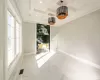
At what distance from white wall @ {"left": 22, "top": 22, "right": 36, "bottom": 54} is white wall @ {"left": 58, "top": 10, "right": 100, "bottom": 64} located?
9.47 feet

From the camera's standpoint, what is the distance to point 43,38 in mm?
6594

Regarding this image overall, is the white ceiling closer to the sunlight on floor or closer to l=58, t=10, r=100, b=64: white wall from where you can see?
l=58, t=10, r=100, b=64: white wall

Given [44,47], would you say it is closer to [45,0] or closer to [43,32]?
[43,32]

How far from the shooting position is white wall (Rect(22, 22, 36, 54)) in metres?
5.54

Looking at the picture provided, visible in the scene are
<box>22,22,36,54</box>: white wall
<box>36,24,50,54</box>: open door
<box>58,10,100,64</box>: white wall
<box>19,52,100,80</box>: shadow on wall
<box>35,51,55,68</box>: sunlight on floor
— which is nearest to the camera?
<box>19,52,100,80</box>: shadow on wall

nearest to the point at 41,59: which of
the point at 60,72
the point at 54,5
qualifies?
the point at 60,72

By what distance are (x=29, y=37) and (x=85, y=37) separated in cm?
406

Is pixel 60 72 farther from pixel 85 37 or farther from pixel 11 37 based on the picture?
pixel 85 37

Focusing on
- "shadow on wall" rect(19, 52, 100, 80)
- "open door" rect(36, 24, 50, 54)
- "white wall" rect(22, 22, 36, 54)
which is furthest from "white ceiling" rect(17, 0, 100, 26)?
"open door" rect(36, 24, 50, 54)

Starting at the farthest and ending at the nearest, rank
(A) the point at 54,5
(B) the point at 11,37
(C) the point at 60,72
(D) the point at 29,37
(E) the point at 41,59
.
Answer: (D) the point at 29,37
(E) the point at 41,59
(A) the point at 54,5
(C) the point at 60,72
(B) the point at 11,37

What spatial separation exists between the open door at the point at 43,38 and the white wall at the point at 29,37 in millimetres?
539

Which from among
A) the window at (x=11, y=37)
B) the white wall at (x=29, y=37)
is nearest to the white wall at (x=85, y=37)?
the white wall at (x=29, y=37)

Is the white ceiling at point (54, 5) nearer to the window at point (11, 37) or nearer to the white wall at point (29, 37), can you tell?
the window at point (11, 37)

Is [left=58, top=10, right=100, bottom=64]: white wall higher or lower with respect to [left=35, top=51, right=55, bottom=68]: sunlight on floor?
higher
